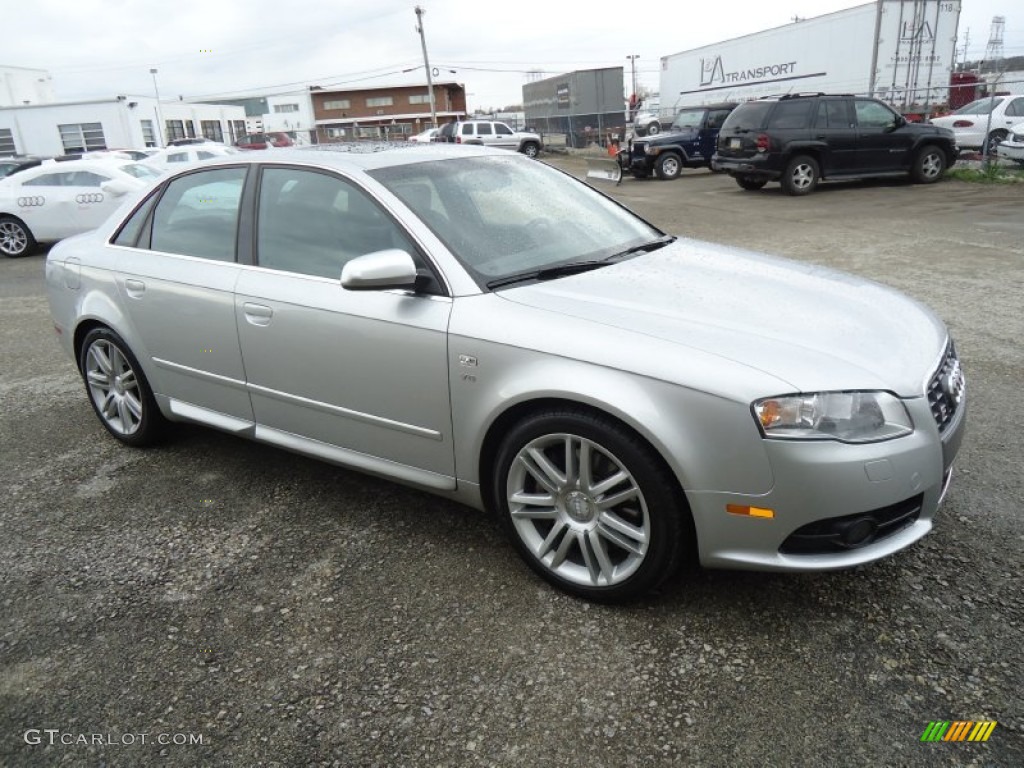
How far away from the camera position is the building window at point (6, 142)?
42.8 metres

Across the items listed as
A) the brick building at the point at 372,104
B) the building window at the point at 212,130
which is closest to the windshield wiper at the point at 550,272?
the building window at the point at 212,130

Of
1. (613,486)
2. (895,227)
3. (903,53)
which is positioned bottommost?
(895,227)

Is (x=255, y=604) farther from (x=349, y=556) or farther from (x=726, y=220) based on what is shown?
(x=726, y=220)

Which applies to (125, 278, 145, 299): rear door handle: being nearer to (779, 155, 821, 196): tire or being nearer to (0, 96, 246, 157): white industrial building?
(779, 155, 821, 196): tire

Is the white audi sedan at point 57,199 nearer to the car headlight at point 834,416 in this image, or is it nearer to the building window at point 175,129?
the car headlight at point 834,416

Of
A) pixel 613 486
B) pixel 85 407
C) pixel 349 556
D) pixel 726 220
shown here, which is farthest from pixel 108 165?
pixel 613 486

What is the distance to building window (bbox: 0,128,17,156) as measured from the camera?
1684 inches

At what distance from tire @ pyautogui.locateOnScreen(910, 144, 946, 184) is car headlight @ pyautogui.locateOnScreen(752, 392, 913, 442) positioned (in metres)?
15.2

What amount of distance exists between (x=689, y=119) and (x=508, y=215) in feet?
63.7

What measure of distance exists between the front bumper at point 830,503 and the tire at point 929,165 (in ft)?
49.4

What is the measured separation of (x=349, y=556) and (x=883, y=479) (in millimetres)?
2002

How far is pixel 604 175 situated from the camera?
460 centimetres

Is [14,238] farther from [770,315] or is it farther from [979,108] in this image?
[979,108]

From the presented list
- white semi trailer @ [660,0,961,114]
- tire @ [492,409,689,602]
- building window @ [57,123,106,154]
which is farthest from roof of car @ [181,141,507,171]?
building window @ [57,123,106,154]
